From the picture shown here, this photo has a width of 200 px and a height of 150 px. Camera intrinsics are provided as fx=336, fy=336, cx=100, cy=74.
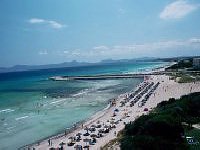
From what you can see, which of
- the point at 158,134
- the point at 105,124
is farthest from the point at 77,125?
the point at 158,134

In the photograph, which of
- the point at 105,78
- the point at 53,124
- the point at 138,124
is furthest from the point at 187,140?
the point at 105,78

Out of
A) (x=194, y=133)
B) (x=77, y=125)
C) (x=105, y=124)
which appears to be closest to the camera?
(x=194, y=133)

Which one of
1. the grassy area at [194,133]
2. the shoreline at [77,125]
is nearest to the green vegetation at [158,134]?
the grassy area at [194,133]

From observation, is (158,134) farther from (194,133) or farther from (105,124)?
(105,124)

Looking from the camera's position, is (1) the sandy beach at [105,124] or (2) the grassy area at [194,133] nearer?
(2) the grassy area at [194,133]

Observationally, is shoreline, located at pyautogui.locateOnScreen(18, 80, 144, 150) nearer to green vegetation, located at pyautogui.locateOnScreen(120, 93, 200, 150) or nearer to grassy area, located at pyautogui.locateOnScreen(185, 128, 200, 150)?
green vegetation, located at pyautogui.locateOnScreen(120, 93, 200, 150)

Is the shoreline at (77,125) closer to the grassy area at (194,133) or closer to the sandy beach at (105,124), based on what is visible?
the sandy beach at (105,124)

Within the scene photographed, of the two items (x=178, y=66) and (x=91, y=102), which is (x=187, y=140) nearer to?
(x=91, y=102)

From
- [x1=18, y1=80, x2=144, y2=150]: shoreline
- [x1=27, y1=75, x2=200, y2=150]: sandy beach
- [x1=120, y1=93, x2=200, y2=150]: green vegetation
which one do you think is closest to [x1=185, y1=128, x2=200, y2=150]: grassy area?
[x1=120, y1=93, x2=200, y2=150]: green vegetation

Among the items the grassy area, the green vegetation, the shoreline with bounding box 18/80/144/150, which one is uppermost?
the green vegetation

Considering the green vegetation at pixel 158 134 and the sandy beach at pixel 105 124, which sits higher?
the green vegetation at pixel 158 134

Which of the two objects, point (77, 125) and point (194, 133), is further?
point (77, 125)
